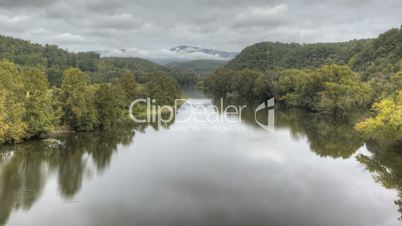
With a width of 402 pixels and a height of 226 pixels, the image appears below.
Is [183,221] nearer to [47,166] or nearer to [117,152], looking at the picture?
[47,166]

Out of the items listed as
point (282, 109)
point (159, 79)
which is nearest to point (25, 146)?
point (159, 79)

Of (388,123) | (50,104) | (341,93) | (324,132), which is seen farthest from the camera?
(341,93)

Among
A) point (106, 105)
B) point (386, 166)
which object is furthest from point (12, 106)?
point (386, 166)

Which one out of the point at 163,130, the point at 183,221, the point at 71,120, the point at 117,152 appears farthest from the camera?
the point at 163,130

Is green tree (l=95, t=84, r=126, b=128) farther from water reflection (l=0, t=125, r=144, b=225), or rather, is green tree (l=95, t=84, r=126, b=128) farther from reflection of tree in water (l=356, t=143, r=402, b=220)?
reflection of tree in water (l=356, t=143, r=402, b=220)

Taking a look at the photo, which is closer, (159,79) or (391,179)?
(391,179)

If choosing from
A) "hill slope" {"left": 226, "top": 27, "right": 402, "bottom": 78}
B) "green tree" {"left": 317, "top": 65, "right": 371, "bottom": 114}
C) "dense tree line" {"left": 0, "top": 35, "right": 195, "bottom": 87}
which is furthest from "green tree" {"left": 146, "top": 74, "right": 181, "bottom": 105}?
"hill slope" {"left": 226, "top": 27, "right": 402, "bottom": 78}

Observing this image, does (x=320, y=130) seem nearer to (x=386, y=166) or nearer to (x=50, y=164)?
(x=386, y=166)
